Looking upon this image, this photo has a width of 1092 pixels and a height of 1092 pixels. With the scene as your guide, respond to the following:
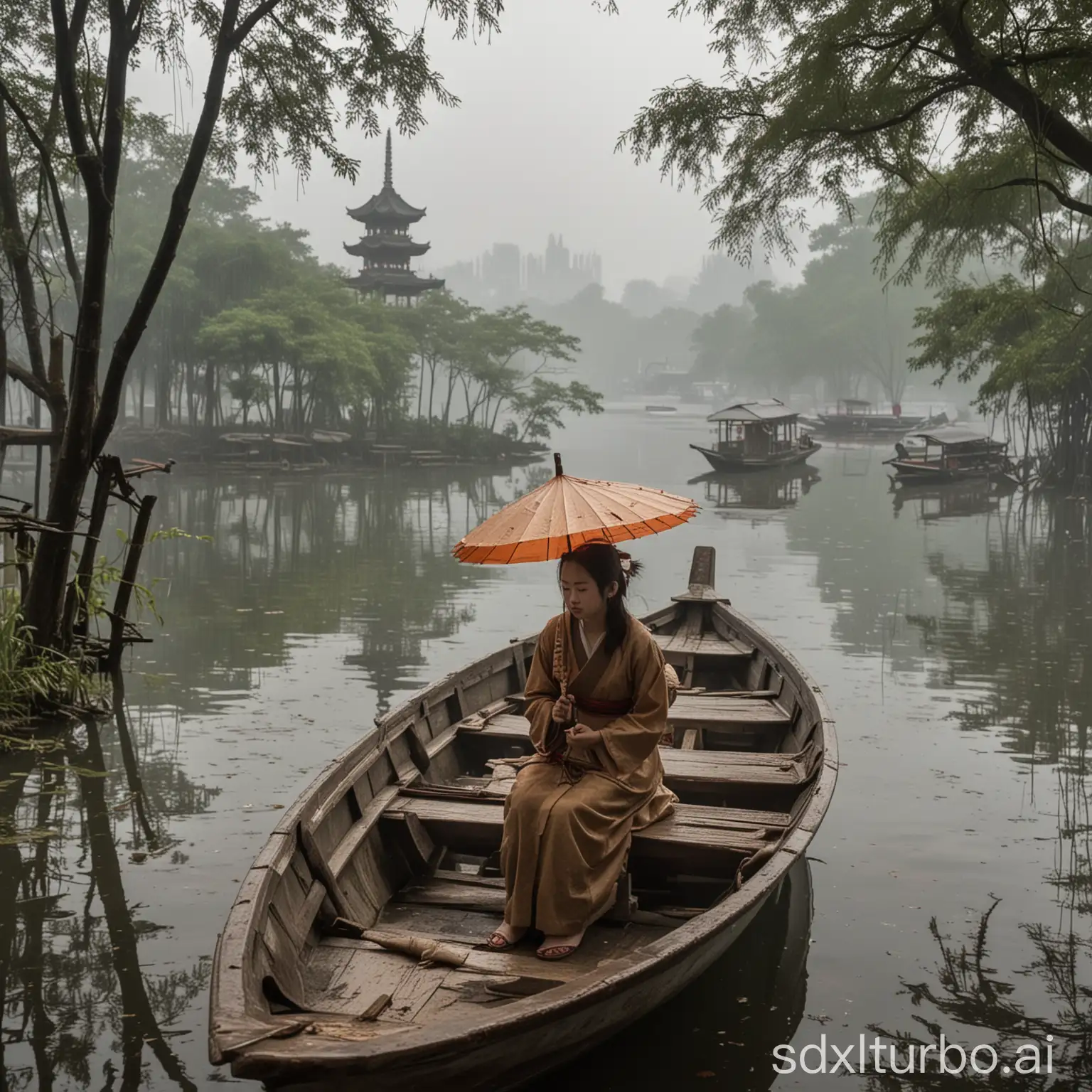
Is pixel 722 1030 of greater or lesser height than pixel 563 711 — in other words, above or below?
below

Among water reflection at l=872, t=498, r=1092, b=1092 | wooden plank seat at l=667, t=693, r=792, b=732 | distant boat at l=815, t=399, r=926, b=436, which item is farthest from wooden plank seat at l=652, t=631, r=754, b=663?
distant boat at l=815, t=399, r=926, b=436

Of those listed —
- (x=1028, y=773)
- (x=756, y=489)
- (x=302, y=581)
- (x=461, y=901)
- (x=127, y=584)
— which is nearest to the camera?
(x=461, y=901)

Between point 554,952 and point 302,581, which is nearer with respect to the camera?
point 554,952

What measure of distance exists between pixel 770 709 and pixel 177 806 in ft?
10.4

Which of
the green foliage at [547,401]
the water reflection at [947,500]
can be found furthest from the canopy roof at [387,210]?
the water reflection at [947,500]

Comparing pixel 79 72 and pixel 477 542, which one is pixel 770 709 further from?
pixel 79 72

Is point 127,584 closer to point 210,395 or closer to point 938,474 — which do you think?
point 938,474

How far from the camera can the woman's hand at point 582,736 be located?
12.9 feet

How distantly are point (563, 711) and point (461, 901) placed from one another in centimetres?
87

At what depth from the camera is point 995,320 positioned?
18000 millimetres

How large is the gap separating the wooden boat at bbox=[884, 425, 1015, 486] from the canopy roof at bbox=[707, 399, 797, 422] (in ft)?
16.0

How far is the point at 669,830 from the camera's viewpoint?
4375mm

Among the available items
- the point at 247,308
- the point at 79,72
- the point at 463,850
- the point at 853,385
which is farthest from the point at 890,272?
the point at 463,850

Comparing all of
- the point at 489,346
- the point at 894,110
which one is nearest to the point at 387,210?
the point at 489,346
